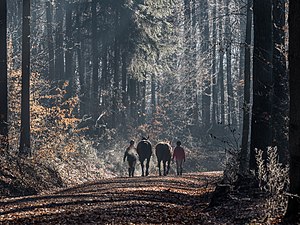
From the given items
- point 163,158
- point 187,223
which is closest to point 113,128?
point 163,158

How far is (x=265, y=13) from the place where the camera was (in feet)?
50.6

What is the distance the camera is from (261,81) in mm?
15750

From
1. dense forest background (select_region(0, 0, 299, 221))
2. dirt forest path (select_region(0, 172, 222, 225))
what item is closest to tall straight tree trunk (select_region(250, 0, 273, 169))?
dense forest background (select_region(0, 0, 299, 221))

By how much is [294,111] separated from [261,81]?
7.01 metres

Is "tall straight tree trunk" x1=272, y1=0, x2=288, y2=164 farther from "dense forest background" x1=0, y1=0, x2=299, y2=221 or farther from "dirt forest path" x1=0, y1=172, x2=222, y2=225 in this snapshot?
"dirt forest path" x1=0, y1=172, x2=222, y2=225

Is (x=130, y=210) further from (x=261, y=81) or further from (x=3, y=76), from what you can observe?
(x=3, y=76)

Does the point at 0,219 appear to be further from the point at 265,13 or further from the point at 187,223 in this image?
the point at 265,13

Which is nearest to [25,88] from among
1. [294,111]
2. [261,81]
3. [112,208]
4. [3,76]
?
[3,76]

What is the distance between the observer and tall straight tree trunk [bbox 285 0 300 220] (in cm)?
874

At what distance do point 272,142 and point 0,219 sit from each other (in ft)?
25.8

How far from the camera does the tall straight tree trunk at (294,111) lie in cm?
874

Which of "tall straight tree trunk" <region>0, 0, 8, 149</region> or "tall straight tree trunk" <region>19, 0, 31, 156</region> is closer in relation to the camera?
"tall straight tree trunk" <region>0, 0, 8, 149</region>

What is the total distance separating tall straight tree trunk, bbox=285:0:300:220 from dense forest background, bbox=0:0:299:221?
0.17 metres

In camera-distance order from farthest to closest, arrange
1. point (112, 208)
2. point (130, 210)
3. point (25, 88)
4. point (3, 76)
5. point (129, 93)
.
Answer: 1. point (129, 93)
2. point (25, 88)
3. point (3, 76)
4. point (112, 208)
5. point (130, 210)
